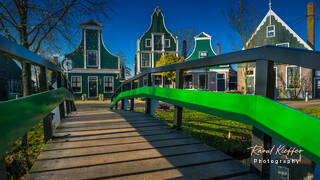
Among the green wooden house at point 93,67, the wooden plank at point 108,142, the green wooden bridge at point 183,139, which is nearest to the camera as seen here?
the green wooden bridge at point 183,139

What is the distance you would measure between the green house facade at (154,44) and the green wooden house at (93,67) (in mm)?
3463

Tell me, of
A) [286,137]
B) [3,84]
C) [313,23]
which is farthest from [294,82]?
[3,84]

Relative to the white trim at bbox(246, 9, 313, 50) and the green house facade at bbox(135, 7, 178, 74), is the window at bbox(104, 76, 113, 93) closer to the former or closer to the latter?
the green house facade at bbox(135, 7, 178, 74)

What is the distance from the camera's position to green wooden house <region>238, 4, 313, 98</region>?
19422 mm

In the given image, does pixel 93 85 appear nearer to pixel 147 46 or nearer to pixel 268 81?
pixel 147 46

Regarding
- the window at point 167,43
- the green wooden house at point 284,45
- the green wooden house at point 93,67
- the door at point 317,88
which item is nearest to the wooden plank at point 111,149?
the green wooden house at point 284,45

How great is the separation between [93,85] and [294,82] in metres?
22.2

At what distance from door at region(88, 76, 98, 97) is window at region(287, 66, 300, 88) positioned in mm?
21564

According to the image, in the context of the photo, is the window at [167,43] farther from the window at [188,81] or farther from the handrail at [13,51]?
the handrail at [13,51]

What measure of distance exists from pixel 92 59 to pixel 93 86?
3250 millimetres

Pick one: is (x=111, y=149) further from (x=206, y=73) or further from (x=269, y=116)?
(x=206, y=73)

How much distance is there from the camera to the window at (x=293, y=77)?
1953 cm

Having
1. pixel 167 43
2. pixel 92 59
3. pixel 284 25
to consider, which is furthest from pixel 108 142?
pixel 167 43

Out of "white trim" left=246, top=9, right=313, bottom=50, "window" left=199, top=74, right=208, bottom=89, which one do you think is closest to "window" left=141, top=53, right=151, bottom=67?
"window" left=199, top=74, right=208, bottom=89
